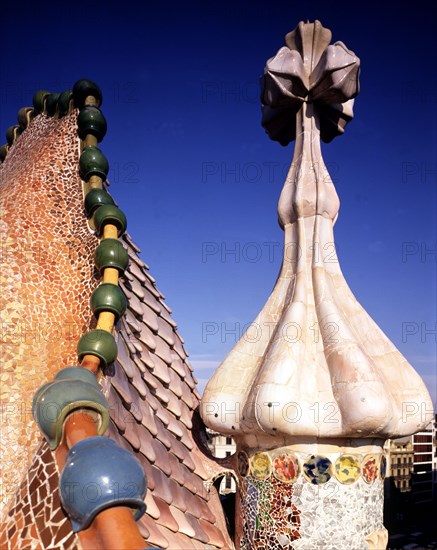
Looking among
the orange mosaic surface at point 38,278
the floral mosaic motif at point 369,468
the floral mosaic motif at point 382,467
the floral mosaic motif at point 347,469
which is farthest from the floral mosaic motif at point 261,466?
the orange mosaic surface at point 38,278

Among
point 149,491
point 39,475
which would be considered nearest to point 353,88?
point 149,491

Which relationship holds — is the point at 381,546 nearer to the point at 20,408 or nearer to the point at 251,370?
the point at 251,370

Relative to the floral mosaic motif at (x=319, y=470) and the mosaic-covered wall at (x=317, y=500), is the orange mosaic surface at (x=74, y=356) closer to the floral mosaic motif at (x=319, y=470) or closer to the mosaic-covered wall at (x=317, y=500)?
the mosaic-covered wall at (x=317, y=500)

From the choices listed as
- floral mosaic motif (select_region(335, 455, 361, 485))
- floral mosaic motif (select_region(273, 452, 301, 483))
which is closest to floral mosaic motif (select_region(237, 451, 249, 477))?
floral mosaic motif (select_region(273, 452, 301, 483))

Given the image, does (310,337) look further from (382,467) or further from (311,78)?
(311,78)

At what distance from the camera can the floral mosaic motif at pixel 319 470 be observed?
361 cm

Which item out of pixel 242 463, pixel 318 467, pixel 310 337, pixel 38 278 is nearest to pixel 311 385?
pixel 310 337

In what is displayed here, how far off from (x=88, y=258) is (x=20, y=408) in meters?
1.02

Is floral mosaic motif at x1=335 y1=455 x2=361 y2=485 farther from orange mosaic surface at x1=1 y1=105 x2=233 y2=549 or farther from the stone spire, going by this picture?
orange mosaic surface at x1=1 y1=105 x2=233 y2=549

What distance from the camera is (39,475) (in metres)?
2.57

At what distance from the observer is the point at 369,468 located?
3.74 metres

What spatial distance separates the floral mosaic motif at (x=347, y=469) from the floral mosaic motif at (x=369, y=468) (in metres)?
0.06

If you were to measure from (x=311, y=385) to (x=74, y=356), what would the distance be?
146 cm

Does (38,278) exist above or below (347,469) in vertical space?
above
